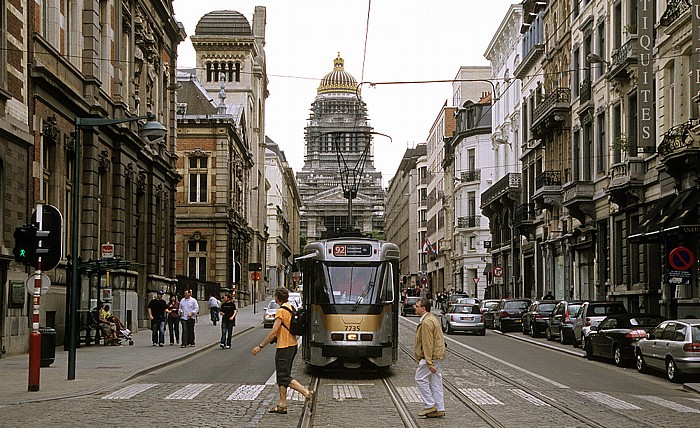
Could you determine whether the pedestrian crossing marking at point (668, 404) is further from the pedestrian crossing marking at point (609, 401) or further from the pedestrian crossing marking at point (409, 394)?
the pedestrian crossing marking at point (409, 394)

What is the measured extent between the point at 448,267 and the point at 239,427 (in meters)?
83.7

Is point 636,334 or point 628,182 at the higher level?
point 628,182

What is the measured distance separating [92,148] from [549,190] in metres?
24.0

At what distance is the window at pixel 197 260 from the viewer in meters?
76.7

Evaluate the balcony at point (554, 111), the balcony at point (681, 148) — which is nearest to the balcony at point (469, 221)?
the balcony at point (554, 111)

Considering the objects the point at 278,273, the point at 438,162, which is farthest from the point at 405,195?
the point at 438,162

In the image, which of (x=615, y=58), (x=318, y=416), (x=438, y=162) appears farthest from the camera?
(x=438, y=162)

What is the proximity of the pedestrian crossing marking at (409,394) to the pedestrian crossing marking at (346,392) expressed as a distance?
0.76m

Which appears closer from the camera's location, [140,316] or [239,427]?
[239,427]

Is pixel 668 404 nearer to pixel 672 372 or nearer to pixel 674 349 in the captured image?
pixel 674 349

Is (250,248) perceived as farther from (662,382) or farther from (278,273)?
(662,382)

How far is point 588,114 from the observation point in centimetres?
4691

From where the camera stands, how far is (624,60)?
126 feet

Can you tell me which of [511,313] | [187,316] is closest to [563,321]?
[511,313]
